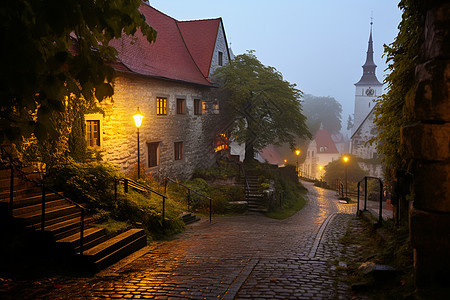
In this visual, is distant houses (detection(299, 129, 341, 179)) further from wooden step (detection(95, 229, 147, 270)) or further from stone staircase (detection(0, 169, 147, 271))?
stone staircase (detection(0, 169, 147, 271))

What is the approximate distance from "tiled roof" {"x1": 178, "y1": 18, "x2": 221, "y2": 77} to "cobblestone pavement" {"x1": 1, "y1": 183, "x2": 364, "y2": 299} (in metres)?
17.4

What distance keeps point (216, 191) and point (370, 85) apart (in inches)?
2705

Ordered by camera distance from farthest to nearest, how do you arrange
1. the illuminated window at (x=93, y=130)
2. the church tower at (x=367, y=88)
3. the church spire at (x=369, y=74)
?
the church tower at (x=367, y=88) → the church spire at (x=369, y=74) → the illuminated window at (x=93, y=130)

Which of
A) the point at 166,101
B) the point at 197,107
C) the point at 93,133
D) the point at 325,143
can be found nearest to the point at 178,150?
the point at 166,101

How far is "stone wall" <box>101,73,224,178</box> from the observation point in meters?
16.5

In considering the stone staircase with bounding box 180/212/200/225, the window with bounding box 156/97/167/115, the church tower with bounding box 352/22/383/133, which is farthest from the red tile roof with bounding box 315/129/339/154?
the stone staircase with bounding box 180/212/200/225

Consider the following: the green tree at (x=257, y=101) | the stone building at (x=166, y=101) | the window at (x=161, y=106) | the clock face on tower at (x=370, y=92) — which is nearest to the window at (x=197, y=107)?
the stone building at (x=166, y=101)

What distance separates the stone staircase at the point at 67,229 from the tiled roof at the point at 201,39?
17.2 metres

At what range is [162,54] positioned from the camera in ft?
70.2

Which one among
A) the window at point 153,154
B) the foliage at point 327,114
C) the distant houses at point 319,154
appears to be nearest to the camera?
the window at point 153,154

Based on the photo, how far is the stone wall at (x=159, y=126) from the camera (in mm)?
16453

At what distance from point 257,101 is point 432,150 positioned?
23.2 metres

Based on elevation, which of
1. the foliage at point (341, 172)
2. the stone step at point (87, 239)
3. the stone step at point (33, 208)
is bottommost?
the foliage at point (341, 172)

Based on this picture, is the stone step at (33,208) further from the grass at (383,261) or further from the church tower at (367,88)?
the church tower at (367,88)
